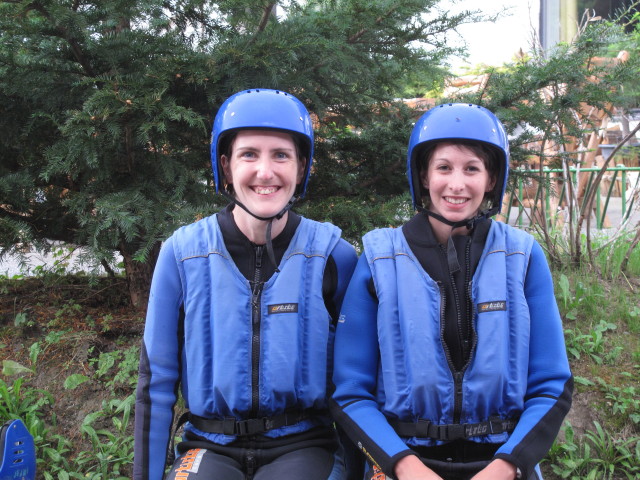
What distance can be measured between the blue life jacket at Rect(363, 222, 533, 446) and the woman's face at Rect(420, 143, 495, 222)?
206 mm

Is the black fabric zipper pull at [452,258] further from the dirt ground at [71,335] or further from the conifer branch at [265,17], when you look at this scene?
the conifer branch at [265,17]

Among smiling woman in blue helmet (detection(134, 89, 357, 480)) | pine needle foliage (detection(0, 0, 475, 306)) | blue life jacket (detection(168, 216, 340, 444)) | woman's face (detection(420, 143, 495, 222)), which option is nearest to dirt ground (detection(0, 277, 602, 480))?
pine needle foliage (detection(0, 0, 475, 306))

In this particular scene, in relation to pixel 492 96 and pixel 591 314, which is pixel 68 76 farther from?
pixel 591 314

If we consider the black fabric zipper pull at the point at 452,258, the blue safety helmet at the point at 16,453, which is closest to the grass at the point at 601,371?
the black fabric zipper pull at the point at 452,258

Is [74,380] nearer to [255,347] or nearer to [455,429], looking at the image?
[255,347]

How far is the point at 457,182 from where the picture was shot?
2.23 m

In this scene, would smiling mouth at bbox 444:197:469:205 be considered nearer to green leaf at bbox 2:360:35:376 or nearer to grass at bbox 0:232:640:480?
grass at bbox 0:232:640:480

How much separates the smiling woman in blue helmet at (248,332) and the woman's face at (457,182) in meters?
0.47

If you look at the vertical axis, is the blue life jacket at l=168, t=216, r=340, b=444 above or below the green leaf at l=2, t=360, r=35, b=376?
above

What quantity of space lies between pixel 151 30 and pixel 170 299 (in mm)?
2063

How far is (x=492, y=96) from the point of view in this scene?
3.93 meters

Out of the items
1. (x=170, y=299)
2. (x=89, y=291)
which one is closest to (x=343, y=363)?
(x=170, y=299)

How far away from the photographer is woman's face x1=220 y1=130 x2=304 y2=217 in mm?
2295

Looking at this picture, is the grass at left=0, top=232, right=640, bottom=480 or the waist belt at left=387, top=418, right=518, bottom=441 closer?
the waist belt at left=387, top=418, right=518, bottom=441
